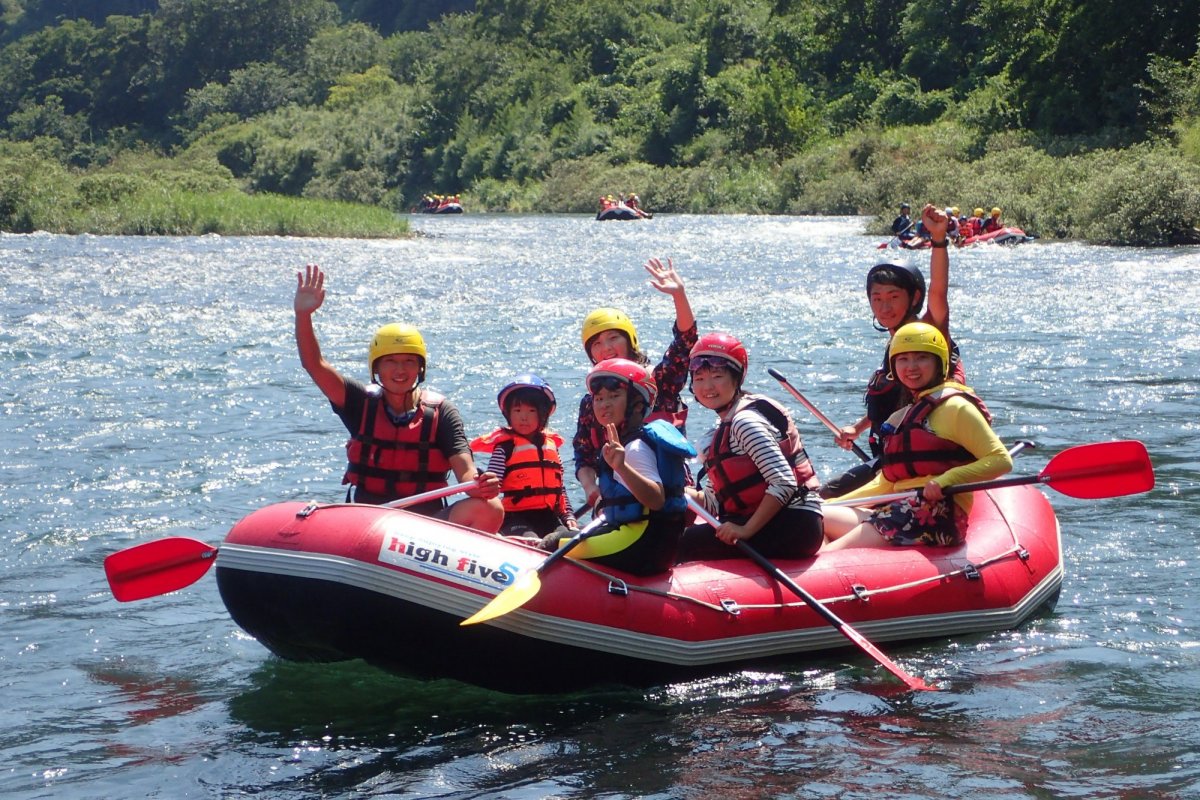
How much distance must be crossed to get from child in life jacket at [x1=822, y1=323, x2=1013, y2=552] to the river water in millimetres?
523

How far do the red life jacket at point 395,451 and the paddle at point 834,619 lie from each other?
114cm

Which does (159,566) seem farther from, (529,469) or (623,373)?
(623,373)

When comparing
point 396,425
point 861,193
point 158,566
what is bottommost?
point 158,566

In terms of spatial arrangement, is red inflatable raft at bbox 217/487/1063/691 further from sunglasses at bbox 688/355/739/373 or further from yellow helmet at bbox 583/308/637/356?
yellow helmet at bbox 583/308/637/356

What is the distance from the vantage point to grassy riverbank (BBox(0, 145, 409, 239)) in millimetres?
26594

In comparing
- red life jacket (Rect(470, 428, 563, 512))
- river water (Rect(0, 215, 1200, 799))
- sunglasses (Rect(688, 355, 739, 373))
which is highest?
sunglasses (Rect(688, 355, 739, 373))

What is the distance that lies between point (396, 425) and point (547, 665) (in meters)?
1.34

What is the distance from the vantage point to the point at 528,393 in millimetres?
5848

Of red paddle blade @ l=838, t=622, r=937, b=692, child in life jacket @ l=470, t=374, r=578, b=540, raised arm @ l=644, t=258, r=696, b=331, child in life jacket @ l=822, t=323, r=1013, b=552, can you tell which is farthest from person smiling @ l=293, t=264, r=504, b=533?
child in life jacket @ l=822, t=323, r=1013, b=552

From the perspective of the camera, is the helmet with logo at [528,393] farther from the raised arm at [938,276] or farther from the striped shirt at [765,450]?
the raised arm at [938,276]

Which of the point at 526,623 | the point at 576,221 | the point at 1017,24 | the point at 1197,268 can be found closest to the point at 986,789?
the point at 526,623

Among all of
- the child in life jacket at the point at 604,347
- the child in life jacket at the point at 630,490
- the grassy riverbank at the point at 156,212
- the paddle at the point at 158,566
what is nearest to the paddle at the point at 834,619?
the child in life jacket at the point at 630,490

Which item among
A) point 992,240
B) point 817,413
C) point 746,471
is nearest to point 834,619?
point 746,471

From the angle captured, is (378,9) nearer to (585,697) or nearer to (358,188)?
(358,188)
